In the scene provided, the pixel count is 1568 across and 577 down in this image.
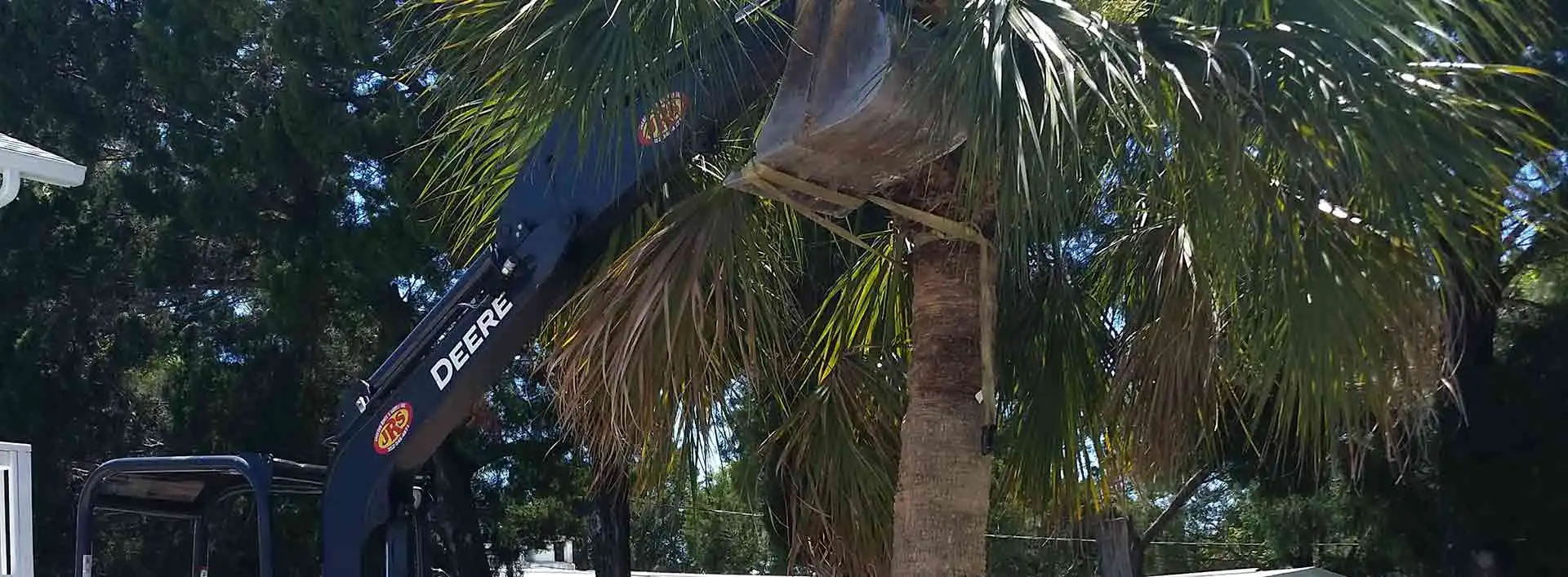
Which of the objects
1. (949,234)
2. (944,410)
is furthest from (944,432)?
(949,234)

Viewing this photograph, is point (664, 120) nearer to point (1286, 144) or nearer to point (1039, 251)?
point (1039, 251)

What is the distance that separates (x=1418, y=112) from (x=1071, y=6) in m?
1.11

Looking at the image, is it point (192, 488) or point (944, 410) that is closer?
point (944, 410)

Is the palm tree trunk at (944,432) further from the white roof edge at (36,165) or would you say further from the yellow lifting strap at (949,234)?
the white roof edge at (36,165)

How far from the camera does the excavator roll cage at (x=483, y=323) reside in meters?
5.88

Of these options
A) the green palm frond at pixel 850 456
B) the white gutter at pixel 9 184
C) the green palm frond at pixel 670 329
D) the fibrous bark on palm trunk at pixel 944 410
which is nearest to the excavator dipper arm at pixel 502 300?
the green palm frond at pixel 670 329

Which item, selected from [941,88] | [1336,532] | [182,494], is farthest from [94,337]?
[1336,532]

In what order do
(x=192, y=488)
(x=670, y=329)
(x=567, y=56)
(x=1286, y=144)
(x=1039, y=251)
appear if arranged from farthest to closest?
(x=1039, y=251)
(x=192, y=488)
(x=670, y=329)
(x=567, y=56)
(x=1286, y=144)

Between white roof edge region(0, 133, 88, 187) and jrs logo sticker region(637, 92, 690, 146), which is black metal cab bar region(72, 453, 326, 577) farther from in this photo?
jrs logo sticker region(637, 92, 690, 146)

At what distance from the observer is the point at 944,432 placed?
617 centimetres

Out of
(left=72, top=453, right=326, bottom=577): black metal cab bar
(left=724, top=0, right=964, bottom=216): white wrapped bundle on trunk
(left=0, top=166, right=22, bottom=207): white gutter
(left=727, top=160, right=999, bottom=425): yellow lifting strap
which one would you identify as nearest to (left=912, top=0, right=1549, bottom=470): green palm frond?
(left=724, top=0, right=964, bottom=216): white wrapped bundle on trunk

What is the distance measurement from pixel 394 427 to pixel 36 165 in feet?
8.93

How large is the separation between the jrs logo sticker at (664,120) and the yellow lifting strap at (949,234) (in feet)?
1.05

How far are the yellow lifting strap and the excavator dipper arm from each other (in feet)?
1.29
